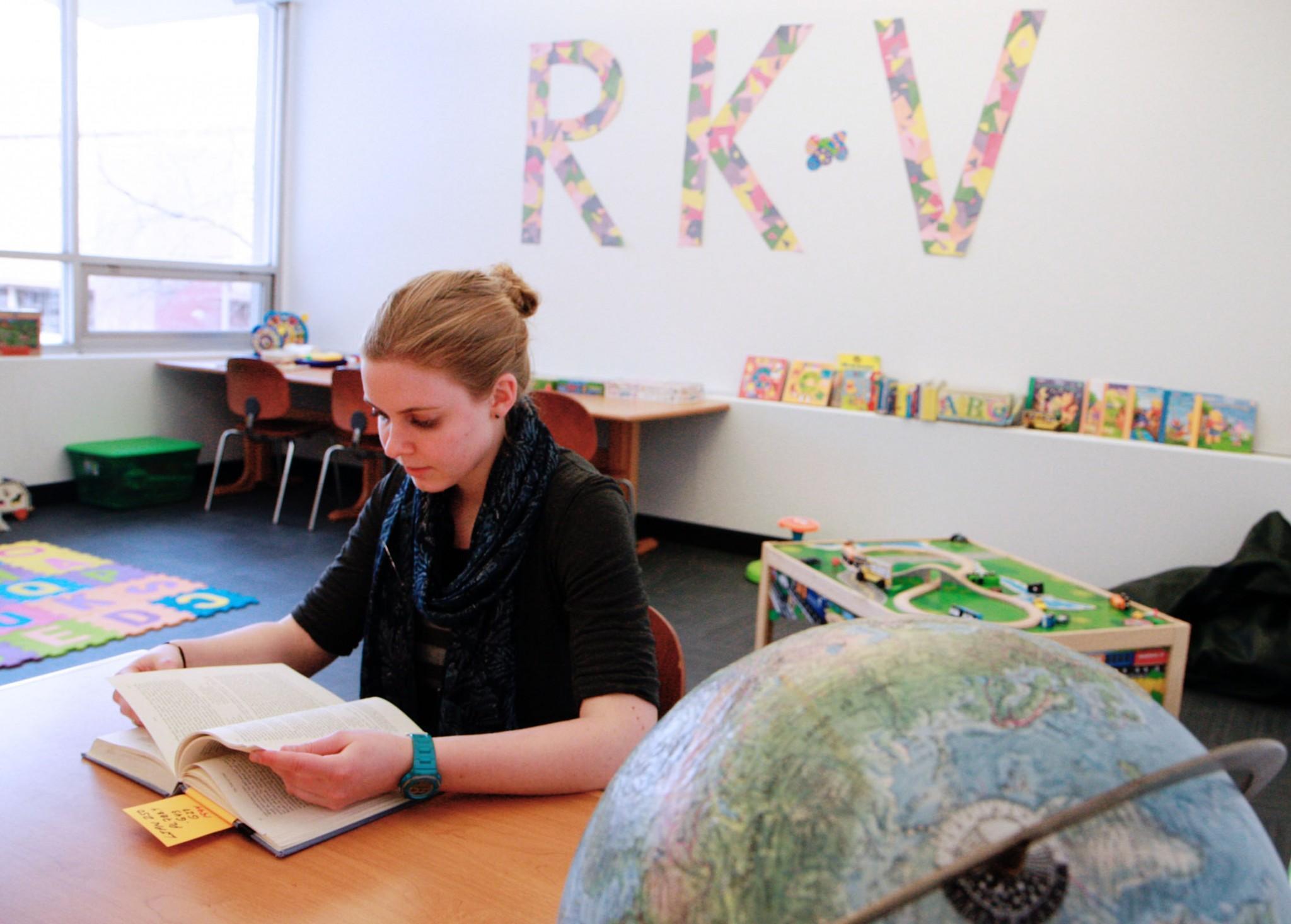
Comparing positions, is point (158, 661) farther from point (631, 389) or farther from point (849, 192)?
point (849, 192)

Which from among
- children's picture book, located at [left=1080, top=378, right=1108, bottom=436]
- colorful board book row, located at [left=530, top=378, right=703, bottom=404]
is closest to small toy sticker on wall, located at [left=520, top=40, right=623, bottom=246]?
colorful board book row, located at [left=530, top=378, right=703, bottom=404]

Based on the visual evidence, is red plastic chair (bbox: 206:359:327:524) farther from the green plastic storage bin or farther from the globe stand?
the globe stand

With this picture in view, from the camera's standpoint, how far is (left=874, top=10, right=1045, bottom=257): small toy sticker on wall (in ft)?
13.0

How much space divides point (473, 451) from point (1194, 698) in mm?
2719

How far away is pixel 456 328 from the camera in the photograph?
125 cm

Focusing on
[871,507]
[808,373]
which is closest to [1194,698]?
[871,507]

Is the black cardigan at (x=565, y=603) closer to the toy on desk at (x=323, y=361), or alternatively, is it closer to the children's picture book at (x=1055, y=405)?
the children's picture book at (x=1055, y=405)

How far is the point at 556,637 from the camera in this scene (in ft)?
4.33

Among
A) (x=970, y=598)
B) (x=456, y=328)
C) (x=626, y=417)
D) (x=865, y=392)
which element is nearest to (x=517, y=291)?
(x=456, y=328)

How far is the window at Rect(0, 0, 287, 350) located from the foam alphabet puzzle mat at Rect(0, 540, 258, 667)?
1.54 metres

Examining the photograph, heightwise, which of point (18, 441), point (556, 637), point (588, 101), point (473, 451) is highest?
point (588, 101)

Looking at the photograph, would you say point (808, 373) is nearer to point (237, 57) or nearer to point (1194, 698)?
point (1194, 698)

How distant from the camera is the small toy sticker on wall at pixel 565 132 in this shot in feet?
15.7

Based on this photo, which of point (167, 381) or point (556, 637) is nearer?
point (556, 637)
